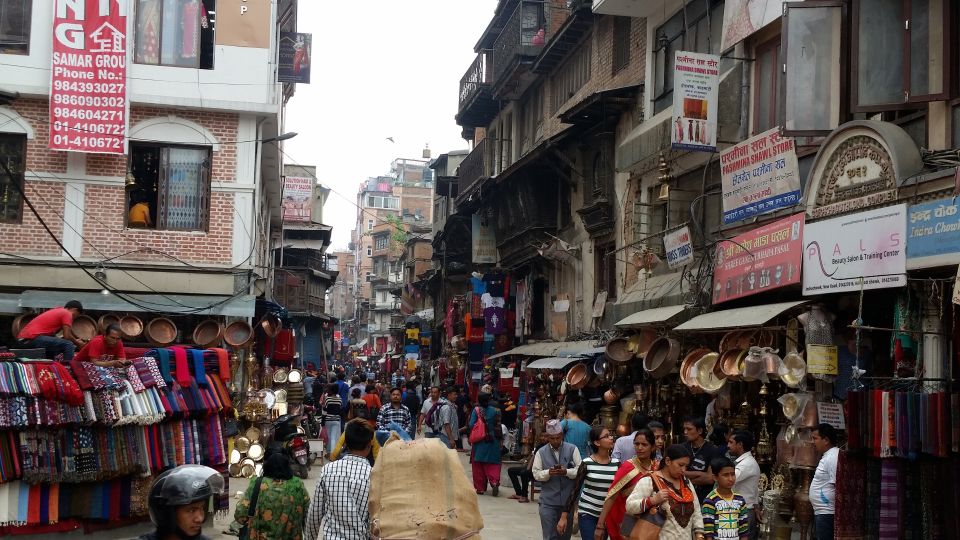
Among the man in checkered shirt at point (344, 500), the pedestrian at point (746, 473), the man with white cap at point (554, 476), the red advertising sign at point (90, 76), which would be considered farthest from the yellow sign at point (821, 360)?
the red advertising sign at point (90, 76)

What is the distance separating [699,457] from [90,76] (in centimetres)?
1394

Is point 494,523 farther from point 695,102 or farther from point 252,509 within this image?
point 252,509

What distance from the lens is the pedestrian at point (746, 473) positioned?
10.5 metres

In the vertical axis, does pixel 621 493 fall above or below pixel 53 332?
below

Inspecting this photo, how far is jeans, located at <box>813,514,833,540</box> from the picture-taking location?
10.4 meters

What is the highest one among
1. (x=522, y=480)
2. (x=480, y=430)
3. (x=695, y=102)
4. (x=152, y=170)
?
(x=695, y=102)

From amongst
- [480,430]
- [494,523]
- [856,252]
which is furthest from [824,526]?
[480,430]

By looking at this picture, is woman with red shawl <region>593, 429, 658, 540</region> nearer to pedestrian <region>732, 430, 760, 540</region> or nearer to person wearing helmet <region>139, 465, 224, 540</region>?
pedestrian <region>732, 430, 760, 540</region>

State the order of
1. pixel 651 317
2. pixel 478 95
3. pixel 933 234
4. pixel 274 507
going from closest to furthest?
pixel 274 507
pixel 933 234
pixel 651 317
pixel 478 95

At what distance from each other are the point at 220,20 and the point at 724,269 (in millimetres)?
11002

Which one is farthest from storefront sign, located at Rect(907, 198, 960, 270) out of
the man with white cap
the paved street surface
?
the paved street surface

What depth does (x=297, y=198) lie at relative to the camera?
136 feet

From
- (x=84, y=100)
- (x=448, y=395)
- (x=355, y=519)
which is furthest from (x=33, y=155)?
(x=355, y=519)

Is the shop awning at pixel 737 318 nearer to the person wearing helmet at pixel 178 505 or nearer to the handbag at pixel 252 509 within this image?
the handbag at pixel 252 509
